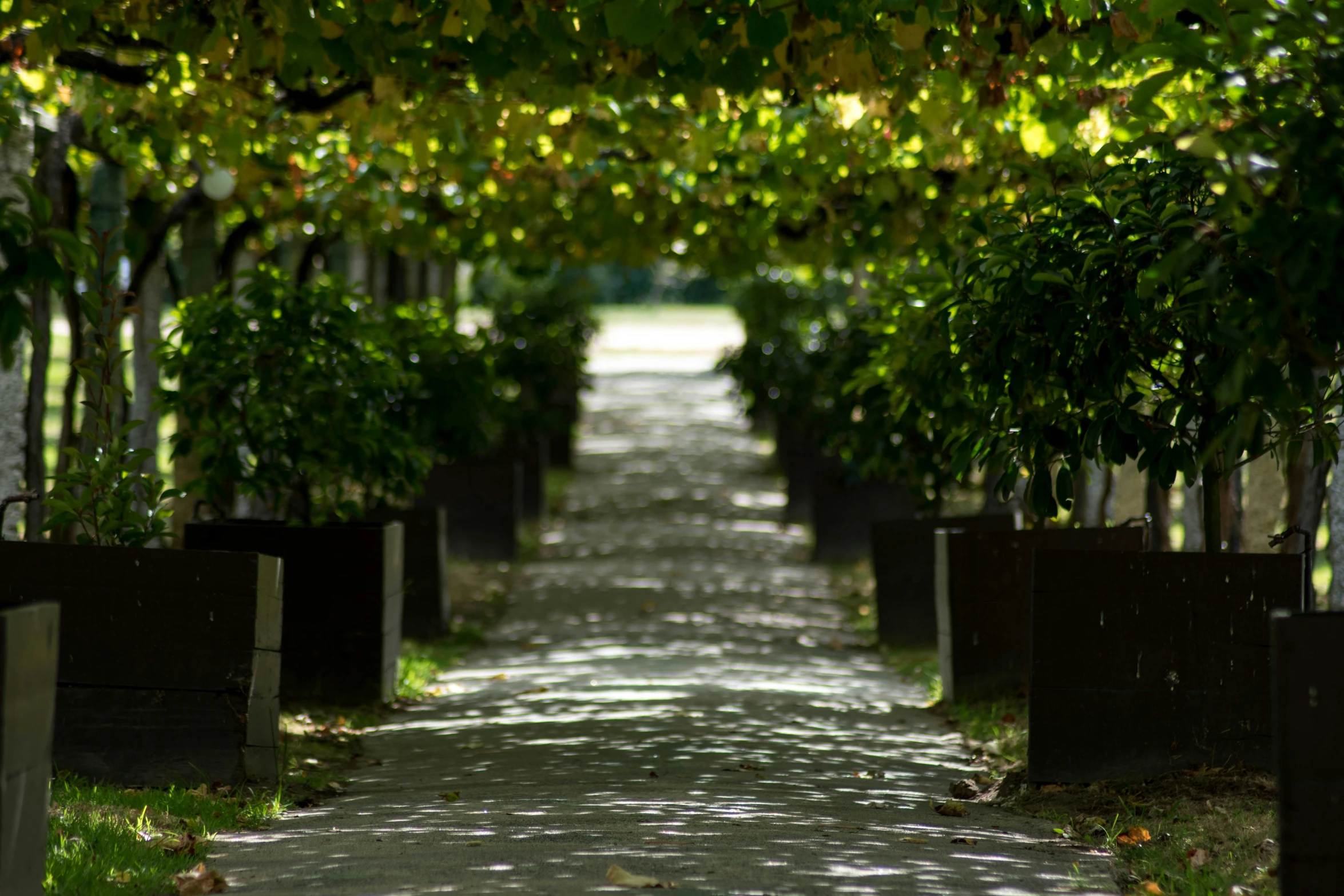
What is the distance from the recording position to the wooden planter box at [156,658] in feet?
19.6

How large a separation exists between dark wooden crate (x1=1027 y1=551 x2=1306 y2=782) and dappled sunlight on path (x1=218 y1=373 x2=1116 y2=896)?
0.56 meters

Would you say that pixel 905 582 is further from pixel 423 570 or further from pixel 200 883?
pixel 200 883

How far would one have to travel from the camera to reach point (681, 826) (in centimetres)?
555

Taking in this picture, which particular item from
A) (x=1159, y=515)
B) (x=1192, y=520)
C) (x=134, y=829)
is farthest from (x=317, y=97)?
(x=1159, y=515)

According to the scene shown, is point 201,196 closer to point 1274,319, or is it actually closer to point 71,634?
point 71,634

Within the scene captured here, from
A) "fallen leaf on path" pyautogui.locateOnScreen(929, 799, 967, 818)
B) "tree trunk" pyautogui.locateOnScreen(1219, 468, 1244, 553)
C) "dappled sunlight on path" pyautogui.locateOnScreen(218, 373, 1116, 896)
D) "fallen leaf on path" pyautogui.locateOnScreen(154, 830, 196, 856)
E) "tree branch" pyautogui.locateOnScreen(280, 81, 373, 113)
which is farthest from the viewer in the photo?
"tree trunk" pyautogui.locateOnScreen(1219, 468, 1244, 553)

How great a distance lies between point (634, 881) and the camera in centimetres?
458

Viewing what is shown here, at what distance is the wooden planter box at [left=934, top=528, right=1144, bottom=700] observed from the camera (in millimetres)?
9062

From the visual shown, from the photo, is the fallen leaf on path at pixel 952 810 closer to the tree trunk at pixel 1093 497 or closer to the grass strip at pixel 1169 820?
the grass strip at pixel 1169 820

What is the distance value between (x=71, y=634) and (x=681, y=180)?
7038 mm

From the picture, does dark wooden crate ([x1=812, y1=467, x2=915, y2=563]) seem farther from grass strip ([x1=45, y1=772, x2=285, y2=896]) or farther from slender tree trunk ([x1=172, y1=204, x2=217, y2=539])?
grass strip ([x1=45, y1=772, x2=285, y2=896])

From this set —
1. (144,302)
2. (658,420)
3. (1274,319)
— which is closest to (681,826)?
(1274,319)

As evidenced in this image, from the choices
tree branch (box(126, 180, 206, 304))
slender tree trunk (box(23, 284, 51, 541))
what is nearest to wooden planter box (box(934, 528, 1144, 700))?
slender tree trunk (box(23, 284, 51, 541))

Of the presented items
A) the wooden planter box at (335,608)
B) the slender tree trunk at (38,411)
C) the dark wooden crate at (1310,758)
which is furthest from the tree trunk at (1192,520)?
the slender tree trunk at (38,411)
